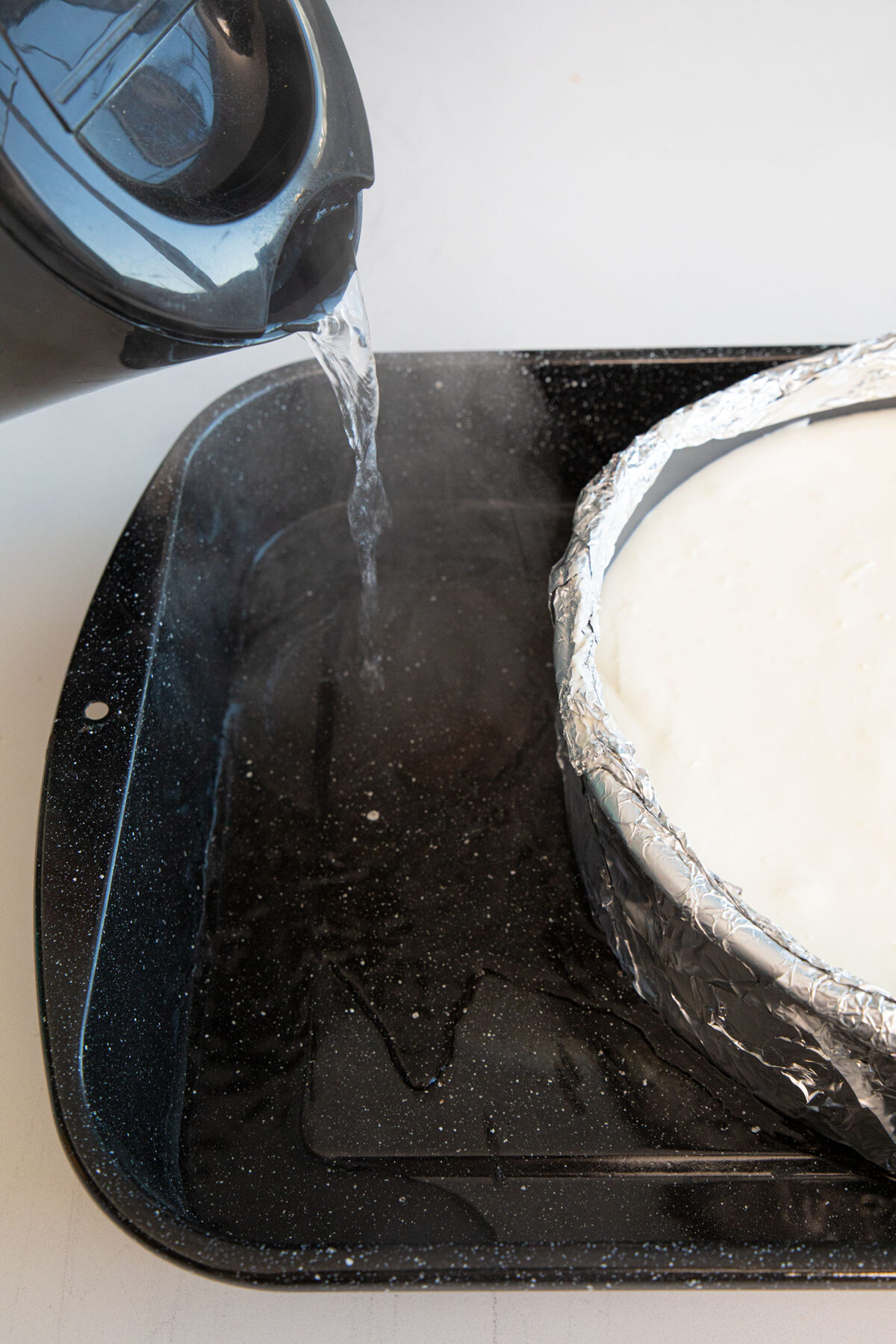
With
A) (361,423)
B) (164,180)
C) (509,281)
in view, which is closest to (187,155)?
(164,180)

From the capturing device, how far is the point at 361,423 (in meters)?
1.00

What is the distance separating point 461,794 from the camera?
3.31 feet

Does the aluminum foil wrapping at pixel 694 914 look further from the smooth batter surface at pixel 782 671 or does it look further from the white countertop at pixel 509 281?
the white countertop at pixel 509 281

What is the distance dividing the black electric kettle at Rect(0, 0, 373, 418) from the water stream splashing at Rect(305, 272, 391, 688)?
0.11 meters

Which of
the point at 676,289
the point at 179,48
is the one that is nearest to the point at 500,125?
the point at 676,289

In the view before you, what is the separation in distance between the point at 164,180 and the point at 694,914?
569mm

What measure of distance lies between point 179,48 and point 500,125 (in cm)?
97

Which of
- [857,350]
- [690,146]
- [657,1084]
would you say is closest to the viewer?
[657,1084]

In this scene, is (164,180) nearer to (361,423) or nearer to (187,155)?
(187,155)

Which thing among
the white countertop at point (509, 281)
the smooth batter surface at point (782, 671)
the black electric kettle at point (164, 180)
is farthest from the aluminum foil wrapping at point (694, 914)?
the black electric kettle at point (164, 180)

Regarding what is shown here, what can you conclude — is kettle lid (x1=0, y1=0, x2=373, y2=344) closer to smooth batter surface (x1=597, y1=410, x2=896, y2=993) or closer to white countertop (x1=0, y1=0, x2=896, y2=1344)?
smooth batter surface (x1=597, y1=410, x2=896, y2=993)

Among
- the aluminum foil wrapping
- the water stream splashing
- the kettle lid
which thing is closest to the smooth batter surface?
the aluminum foil wrapping

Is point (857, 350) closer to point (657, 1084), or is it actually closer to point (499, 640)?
point (499, 640)

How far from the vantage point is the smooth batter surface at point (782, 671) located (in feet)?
2.42
